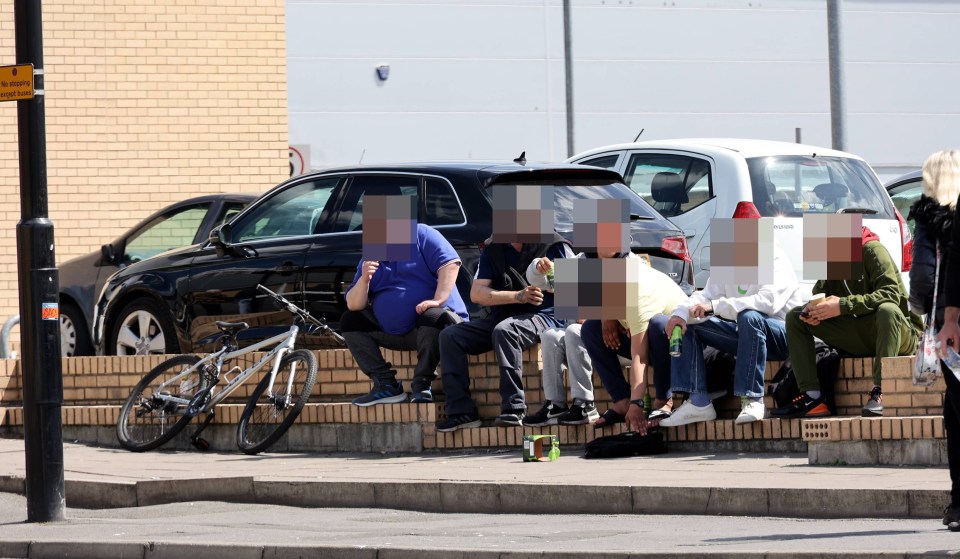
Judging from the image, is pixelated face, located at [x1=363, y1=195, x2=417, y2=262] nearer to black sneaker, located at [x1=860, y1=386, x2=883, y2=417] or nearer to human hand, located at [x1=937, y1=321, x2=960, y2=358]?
black sneaker, located at [x1=860, y1=386, x2=883, y2=417]

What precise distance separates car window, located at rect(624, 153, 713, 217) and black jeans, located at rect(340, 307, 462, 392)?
11.0 feet

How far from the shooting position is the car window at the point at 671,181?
13.6 m

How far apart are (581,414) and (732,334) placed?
1.15 metres

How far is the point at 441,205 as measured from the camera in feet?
37.8

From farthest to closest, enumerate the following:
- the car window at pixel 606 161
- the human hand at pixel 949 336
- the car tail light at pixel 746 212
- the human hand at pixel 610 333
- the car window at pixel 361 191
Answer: the car window at pixel 606 161 < the car window at pixel 361 191 < the car tail light at pixel 746 212 < the human hand at pixel 610 333 < the human hand at pixel 949 336

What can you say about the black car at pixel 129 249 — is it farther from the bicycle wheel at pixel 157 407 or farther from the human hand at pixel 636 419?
the human hand at pixel 636 419

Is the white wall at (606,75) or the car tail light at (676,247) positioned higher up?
the white wall at (606,75)

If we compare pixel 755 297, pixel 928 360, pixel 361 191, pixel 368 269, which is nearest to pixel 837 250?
pixel 755 297

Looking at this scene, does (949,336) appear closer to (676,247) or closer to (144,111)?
(676,247)

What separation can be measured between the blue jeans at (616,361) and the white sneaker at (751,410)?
0.57 meters

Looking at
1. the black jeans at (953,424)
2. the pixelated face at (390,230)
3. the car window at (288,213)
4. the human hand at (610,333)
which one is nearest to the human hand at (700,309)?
the human hand at (610,333)

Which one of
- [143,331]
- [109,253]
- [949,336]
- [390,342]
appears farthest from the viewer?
[109,253]

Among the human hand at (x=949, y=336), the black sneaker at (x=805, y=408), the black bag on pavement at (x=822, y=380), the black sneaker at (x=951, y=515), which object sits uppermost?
the human hand at (x=949, y=336)

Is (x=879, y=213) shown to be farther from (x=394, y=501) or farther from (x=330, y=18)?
(x=330, y=18)
